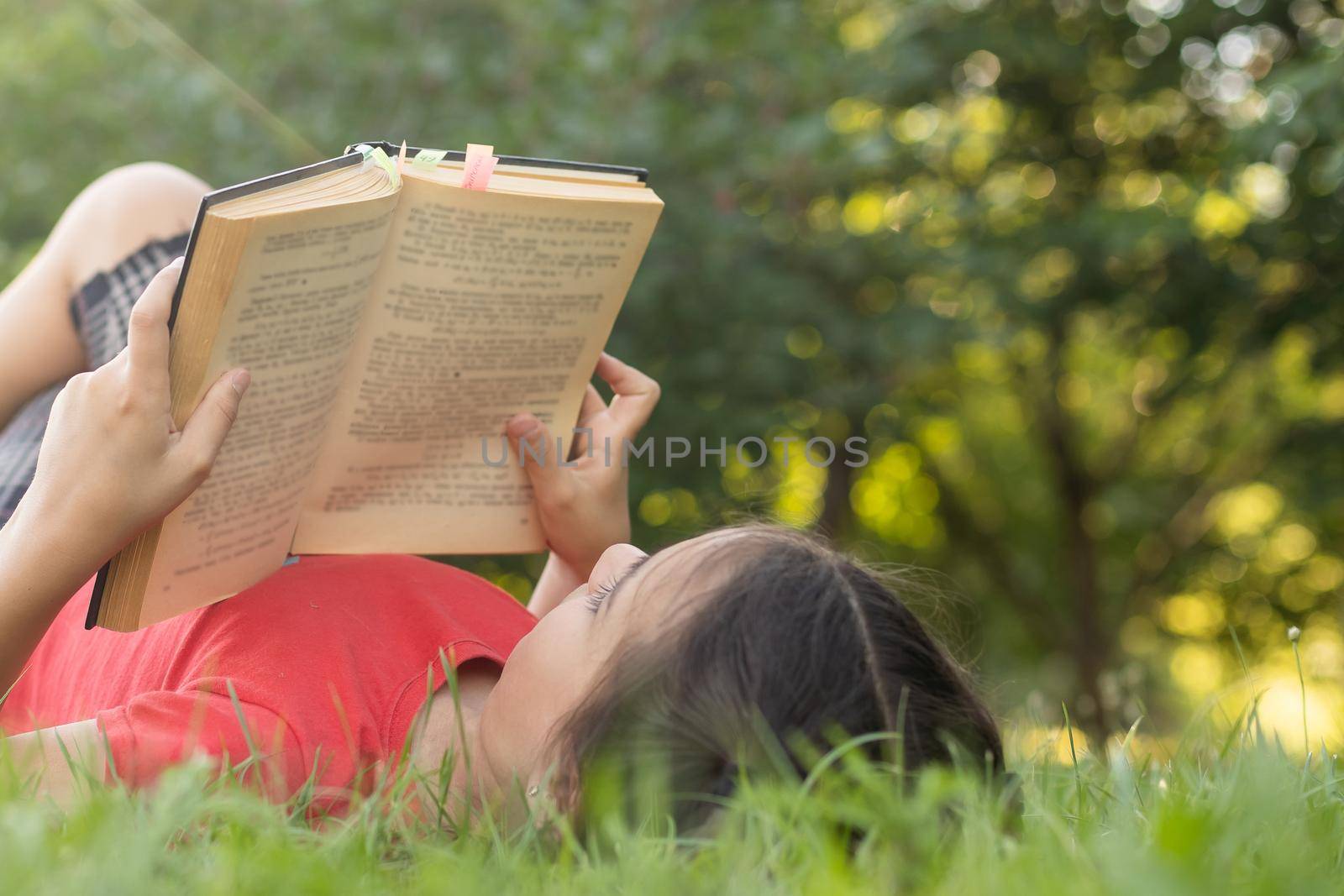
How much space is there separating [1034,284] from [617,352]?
1.74 meters

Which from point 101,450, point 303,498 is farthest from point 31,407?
point 101,450

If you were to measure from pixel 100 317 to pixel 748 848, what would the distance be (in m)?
1.48

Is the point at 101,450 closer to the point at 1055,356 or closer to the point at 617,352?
the point at 617,352

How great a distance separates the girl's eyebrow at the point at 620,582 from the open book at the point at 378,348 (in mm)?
396

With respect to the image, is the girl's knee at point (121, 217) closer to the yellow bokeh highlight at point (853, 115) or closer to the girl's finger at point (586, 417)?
the girl's finger at point (586, 417)

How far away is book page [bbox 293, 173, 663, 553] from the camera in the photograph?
1334 millimetres

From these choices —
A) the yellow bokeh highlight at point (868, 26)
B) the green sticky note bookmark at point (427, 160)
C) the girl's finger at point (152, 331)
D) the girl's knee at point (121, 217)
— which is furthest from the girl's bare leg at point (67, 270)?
the yellow bokeh highlight at point (868, 26)

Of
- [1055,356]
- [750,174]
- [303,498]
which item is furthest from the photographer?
[1055,356]

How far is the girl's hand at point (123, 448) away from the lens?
42.8 inches

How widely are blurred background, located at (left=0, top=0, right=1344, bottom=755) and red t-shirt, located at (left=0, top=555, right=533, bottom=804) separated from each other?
104 centimetres

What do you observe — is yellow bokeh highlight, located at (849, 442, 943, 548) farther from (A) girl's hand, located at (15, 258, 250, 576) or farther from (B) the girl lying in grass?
(A) girl's hand, located at (15, 258, 250, 576)

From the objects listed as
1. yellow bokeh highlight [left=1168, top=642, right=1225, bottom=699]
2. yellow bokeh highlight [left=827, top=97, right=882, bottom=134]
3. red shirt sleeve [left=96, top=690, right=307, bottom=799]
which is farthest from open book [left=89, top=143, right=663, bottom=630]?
yellow bokeh highlight [left=1168, top=642, right=1225, bottom=699]

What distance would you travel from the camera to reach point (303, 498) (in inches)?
55.6

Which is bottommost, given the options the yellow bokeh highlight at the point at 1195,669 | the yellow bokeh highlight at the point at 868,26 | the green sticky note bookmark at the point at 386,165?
the yellow bokeh highlight at the point at 1195,669
